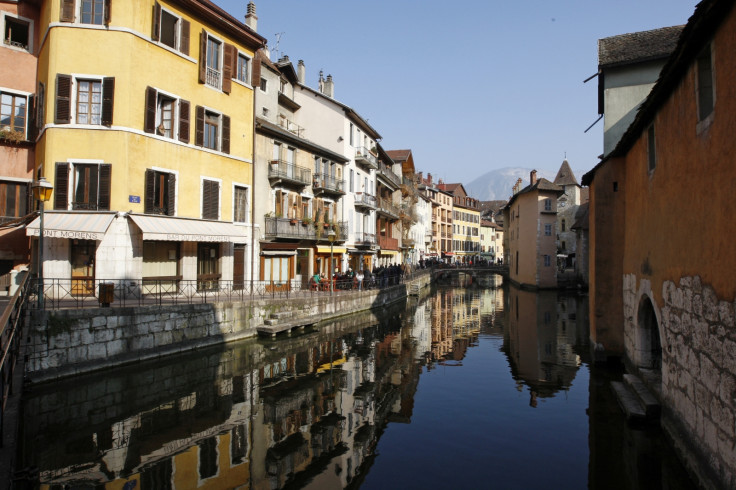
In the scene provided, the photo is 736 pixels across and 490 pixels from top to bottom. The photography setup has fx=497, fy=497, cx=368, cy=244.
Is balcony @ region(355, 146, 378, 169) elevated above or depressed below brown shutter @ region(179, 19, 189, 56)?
below

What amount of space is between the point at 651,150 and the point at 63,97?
1995 centimetres

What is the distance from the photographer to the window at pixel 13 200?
20469 mm

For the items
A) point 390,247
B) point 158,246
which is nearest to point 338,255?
point 390,247

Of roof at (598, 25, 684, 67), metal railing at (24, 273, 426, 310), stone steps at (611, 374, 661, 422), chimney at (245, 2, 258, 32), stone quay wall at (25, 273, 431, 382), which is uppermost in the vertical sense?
chimney at (245, 2, 258, 32)

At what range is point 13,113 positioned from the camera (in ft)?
67.9

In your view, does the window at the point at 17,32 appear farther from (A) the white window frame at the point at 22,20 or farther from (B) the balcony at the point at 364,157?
(B) the balcony at the point at 364,157

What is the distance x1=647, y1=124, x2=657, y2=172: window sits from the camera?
11375mm

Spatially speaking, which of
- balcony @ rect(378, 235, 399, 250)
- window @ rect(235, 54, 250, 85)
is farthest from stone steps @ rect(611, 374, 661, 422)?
balcony @ rect(378, 235, 399, 250)

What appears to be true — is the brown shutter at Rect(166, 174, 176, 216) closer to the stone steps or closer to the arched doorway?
the stone steps

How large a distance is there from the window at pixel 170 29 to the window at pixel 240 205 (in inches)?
278

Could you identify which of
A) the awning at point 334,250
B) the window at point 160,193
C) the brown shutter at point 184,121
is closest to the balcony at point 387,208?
the awning at point 334,250

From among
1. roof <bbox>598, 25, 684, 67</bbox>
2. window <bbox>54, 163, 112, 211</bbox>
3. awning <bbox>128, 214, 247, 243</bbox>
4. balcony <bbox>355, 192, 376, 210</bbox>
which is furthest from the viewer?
balcony <bbox>355, 192, 376, 210</bbox>

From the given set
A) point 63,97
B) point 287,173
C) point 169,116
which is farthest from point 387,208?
point 63,97

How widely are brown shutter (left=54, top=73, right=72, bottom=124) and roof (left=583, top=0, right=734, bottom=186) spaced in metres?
19.5
